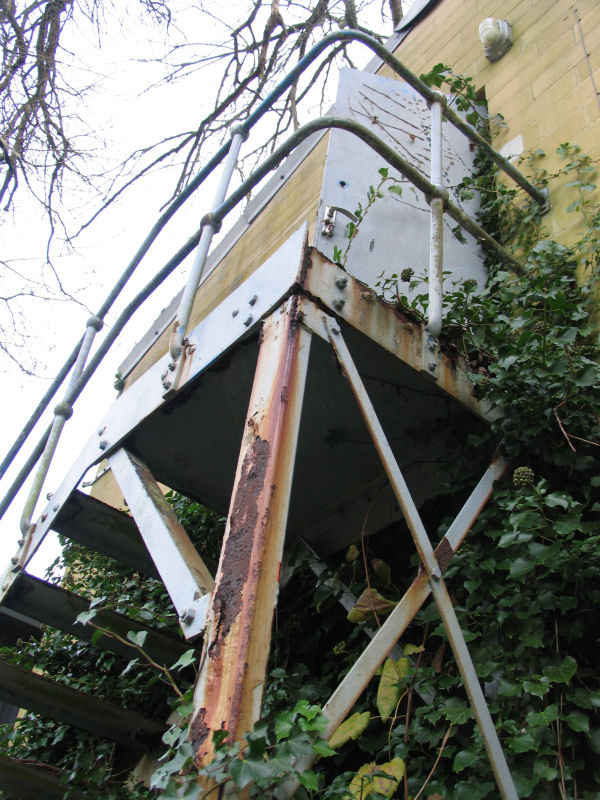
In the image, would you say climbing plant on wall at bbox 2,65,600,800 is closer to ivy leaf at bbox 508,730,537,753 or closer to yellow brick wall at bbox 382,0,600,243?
ivy leaf at bbox 508,730,537,753

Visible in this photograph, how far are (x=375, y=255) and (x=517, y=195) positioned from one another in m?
1.14

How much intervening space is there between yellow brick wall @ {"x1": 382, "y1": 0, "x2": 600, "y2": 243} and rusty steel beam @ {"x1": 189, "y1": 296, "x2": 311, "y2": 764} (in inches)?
66.7

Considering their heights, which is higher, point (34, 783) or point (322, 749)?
point (322, 749)

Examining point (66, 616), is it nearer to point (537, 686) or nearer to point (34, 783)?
point (34, 783)

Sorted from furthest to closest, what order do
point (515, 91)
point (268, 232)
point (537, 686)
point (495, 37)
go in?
point (268, 232) < point (495, 37) < point (515, 91) < point (537, 686)

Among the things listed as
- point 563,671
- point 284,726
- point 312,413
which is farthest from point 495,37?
point 284,726

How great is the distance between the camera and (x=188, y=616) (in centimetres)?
178

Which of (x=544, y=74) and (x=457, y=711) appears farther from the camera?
(x=544, y=74)

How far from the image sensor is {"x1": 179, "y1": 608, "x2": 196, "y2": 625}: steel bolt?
1772 millimetres

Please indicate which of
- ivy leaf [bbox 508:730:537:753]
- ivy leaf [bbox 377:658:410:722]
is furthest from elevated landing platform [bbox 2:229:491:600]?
ivy leaf [bbox 508:730:537:753]

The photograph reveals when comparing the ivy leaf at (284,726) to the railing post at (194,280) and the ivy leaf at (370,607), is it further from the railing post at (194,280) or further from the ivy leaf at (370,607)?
the railing post at (194,280)

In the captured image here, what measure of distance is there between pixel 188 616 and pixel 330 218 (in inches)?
62.6

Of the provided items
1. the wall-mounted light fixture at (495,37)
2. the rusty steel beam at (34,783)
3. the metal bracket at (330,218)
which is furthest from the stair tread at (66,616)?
the wall-mounted light fixture at (495,37)

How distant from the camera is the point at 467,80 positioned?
404 cm
